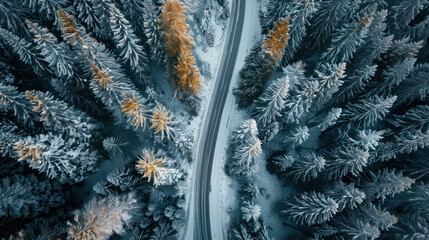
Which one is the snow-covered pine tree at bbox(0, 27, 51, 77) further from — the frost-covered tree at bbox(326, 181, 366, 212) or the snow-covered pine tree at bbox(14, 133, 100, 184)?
the frost-covered tree at bbox(326, 181, 366, 212)

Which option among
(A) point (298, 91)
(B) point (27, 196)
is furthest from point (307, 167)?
(B) point (27, 196)

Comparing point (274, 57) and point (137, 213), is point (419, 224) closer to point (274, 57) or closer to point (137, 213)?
point (274, 57)

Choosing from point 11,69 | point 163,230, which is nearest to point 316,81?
point 163,230


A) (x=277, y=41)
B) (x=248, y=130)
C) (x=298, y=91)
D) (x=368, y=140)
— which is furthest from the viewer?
(x=298, y=91)

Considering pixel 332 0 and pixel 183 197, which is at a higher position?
pixel 332 0

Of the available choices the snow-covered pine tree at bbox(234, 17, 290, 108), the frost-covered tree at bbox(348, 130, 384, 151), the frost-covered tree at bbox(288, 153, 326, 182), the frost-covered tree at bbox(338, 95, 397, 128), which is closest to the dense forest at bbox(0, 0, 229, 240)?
the snow-covered pine tree at bbox(234, 17, 290, 108)

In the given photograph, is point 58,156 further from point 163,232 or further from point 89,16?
point 89,16
